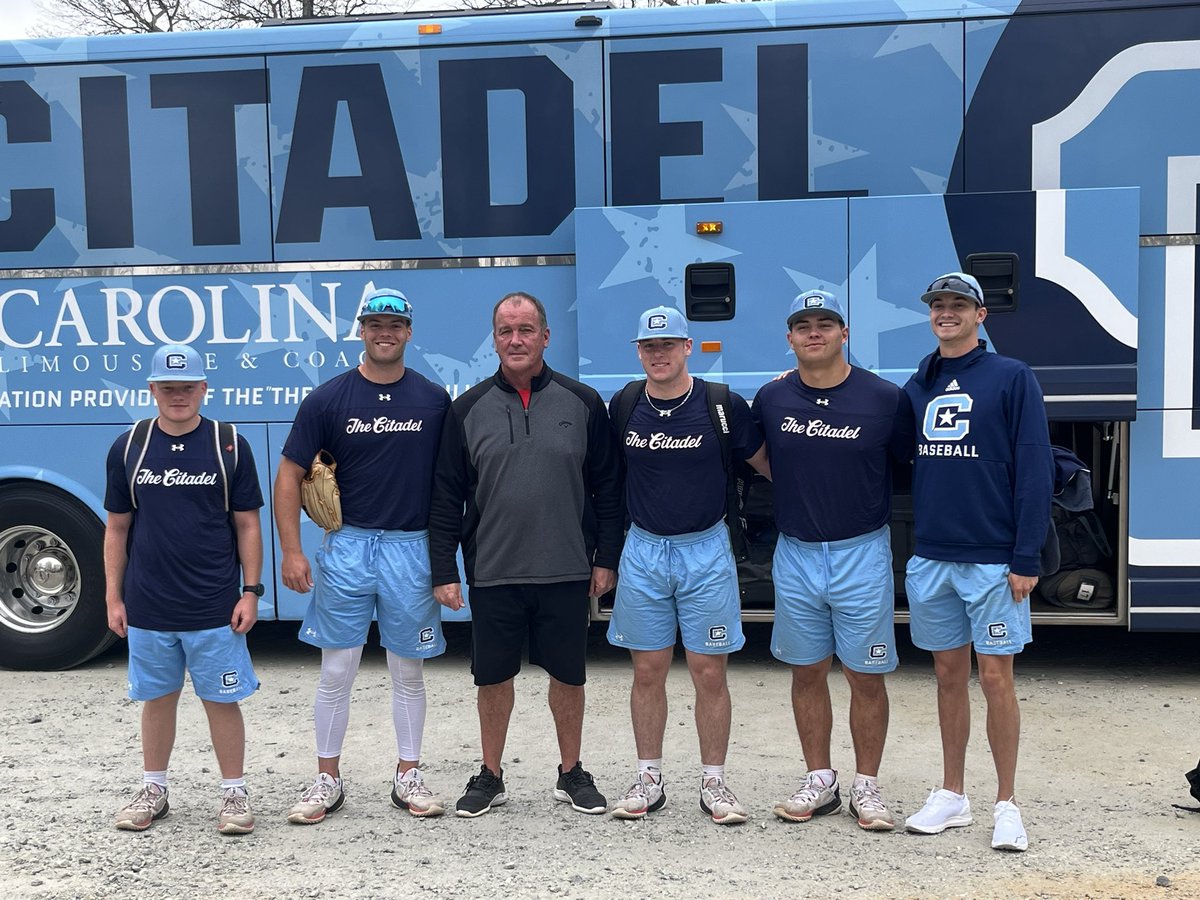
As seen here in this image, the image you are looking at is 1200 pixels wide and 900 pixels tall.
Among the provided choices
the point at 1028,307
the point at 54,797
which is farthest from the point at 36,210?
the point at 1028,307

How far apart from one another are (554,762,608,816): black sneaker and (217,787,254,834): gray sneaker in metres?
1.15

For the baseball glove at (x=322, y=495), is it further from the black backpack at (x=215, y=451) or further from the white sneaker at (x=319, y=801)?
the white sneaker at (x=319, y=801)

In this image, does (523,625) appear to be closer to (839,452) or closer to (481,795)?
(481,795)

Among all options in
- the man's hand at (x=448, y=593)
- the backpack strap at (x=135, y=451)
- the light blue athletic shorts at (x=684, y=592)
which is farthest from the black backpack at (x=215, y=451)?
the light blue athletic shorts at (x=684, y=592)

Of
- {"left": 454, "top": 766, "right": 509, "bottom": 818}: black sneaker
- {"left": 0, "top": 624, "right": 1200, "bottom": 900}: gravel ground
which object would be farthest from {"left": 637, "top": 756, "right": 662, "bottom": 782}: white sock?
{"left": 454, "top": 766, "right": 509, "bottom": 818}: black sneaker

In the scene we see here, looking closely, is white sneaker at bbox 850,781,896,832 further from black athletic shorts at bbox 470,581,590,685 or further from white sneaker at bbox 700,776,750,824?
black athletic shorts at bbox 470,581,590,685

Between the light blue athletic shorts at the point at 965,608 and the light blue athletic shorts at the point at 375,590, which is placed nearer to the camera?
the light blue athletic shorts at the point at 965,608

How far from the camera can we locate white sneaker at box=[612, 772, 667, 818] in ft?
13.3

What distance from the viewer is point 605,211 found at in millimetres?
5695

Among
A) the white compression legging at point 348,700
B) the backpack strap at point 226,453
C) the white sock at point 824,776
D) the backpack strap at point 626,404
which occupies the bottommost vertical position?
the white sock at point 824,776

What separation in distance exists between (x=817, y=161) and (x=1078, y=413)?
1.81 m

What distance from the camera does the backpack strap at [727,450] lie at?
4051mm

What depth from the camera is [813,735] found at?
4.07 meters

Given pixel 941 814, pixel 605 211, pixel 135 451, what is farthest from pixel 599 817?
pixel 605 211
